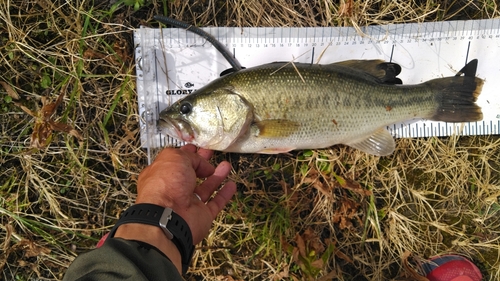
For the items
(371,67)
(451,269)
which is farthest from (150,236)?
(451,269)

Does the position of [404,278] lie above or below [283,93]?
below

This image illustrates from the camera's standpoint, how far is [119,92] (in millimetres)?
3156

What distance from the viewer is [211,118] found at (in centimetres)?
274

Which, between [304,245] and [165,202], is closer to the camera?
[165,202]

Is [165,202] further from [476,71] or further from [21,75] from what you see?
[476,71]

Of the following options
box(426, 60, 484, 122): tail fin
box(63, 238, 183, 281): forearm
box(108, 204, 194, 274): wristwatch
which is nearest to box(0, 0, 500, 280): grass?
box(426, 60, 484, 122): tail fin

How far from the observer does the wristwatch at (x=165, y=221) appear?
207 centimetres

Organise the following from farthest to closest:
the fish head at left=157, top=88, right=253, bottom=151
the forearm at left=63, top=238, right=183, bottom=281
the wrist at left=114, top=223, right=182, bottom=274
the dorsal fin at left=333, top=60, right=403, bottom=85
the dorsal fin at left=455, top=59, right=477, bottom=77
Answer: the dorsal fin at left=455, top=59, right=477, bottom=77 < the dorsal fin at left=333, top=60, right=403, bottom=85 < the fish head at left=157, top=88, right=253, bottom=151 < the wrist at left=114, top=223, right=182, bottom=274 < the forearm at left=63, top=238, right=183, bottom=281

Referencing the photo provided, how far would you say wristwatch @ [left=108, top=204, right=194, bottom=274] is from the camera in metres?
2.07

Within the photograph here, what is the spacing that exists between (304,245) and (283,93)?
130cm

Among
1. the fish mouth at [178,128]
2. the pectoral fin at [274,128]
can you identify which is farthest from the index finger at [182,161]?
the pectoral fin at [274,128]

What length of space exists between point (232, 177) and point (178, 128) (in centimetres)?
74

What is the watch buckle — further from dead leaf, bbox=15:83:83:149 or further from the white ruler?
dead leaf, bbox=15:83:83:149

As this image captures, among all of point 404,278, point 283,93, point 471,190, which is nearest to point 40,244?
point 283,93
